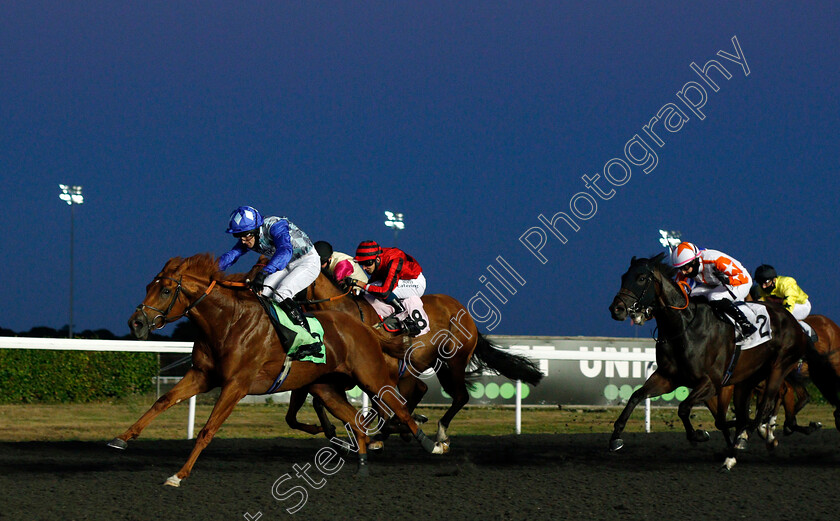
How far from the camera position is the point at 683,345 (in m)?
5.97

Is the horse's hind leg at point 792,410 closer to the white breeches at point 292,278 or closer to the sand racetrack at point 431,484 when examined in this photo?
the sand racetrack at point 431,484

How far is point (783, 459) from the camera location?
645 centimetres

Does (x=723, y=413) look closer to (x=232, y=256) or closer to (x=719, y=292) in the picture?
(x=719, y=292)

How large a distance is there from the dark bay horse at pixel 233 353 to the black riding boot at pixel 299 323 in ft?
0.25

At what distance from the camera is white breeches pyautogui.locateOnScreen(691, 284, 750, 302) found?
660cm

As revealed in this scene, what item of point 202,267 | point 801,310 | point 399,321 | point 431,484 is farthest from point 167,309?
point 801,310

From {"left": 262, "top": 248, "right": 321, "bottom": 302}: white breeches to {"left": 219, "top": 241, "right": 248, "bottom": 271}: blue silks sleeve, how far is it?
0.23 m

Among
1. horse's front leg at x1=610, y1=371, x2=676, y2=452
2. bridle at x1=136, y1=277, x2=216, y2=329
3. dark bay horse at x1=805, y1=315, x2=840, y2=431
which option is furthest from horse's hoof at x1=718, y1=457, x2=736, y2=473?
bridle at x1=136, y1=277, x2=216, y2=329

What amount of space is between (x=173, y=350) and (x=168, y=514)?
14.5ft

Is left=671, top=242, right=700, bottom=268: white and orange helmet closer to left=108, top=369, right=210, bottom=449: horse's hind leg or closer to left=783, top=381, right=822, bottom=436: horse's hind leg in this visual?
left=783, top=381, right=822, bottom=436: horse's hind leg

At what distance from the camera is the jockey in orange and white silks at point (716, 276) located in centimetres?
634

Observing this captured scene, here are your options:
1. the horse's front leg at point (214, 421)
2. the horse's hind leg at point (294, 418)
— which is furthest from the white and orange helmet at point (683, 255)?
the horse's front leg at point (214, 421)

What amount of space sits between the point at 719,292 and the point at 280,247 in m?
3.53

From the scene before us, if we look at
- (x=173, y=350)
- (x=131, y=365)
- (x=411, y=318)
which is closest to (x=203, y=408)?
(x=131, y=365)
